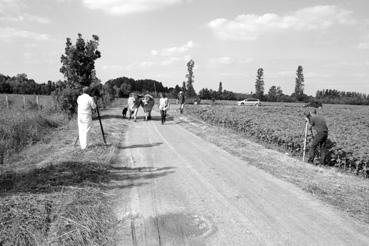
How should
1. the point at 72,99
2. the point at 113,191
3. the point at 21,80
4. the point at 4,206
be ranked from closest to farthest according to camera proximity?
the point at 4,206 < the point at 113,191 < the point at 72,99 < the point at 21,80

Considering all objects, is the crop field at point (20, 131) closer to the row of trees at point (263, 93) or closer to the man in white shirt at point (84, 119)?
the man in white shirt at point (84, 119)

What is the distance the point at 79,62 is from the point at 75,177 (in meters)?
12.0

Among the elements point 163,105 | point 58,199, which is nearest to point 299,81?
point 163,105

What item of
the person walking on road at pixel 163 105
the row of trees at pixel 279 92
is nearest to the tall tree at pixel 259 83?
the row of trees at pixel 279 92

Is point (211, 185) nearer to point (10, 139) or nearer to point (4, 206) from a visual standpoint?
point (4, 206)

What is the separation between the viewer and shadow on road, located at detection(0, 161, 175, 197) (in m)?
5.41

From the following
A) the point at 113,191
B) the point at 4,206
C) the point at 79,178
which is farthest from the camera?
the point at 79,178

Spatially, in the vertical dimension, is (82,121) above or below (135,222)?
above

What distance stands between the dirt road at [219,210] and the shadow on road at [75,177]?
0.23 ft

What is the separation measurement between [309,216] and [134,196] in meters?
2.95

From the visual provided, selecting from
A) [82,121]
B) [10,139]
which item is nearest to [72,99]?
[10,139]

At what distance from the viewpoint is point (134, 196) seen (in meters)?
5.42

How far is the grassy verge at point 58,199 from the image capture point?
12.4ft

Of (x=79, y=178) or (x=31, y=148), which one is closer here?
(x=79, y=178)
